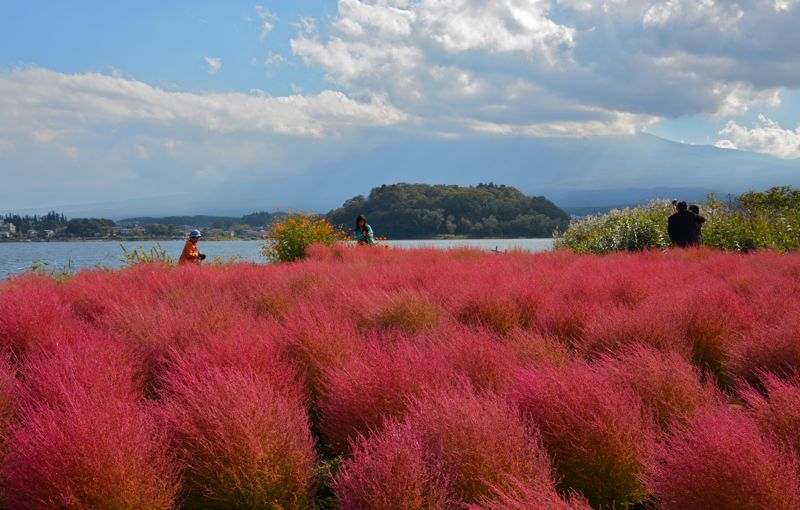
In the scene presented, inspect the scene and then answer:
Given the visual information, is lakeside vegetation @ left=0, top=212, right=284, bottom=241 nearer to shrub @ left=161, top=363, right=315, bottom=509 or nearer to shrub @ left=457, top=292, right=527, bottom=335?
shrub @ left=457, top=292, right=527, bottom=335

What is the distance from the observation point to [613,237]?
Result: 62.3ft

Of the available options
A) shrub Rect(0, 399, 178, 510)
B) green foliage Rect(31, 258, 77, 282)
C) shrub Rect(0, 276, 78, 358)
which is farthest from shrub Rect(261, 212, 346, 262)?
shrub Rect(0, 399, 178, 510)

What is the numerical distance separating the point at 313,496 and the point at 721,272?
27.2ft

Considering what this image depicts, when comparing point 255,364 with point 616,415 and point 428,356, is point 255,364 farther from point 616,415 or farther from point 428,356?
point 616,415

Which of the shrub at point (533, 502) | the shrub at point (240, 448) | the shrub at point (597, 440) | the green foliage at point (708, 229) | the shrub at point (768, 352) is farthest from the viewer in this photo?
the green foliage at point (708, 229)

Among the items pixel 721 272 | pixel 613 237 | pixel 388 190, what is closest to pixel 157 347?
pixel 721 272

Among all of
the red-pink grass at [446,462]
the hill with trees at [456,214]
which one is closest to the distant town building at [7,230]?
the hill with trees at [456,214]

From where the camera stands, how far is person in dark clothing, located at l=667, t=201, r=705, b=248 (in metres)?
15.2

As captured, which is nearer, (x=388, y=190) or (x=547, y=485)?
(x=547, y=485)

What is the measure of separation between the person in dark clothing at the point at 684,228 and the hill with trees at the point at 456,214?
2621 cm

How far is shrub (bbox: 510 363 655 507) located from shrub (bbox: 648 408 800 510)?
11.6 inches

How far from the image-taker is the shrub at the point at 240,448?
3.19 meters

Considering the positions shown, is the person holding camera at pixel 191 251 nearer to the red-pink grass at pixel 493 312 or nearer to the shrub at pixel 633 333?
the red-pink grass at pixel 493 312

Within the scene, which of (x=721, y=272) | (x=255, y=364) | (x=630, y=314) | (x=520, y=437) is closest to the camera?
(x=520, y=437)
